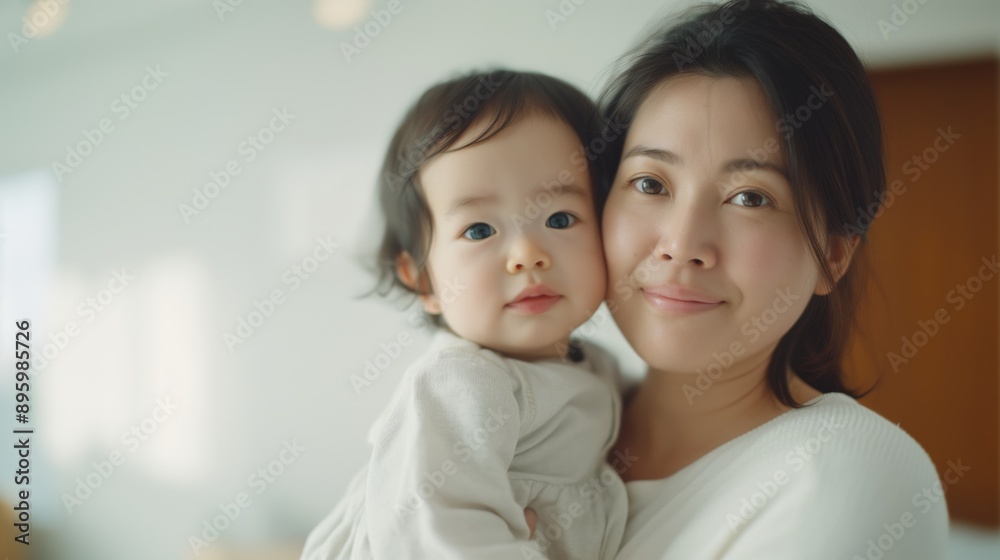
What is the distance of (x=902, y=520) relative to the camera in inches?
35.6

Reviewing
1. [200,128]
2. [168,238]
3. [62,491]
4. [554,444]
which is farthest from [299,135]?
[554,444]

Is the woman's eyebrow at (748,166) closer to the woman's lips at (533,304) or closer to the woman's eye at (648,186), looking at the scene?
the woman's eye at (648,186)

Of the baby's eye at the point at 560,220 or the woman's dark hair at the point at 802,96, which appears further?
the baby's eye at the point at 560,220

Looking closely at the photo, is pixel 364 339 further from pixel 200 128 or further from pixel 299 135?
pixel 200 128

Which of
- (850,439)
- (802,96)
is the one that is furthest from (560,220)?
(850,439)

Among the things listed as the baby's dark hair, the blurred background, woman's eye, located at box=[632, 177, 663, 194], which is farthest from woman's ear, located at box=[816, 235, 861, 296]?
the blurred background

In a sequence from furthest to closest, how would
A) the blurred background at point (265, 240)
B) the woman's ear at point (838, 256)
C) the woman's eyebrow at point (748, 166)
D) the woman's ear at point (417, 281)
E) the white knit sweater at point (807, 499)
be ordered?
the blurred background at point (265, 240), the woman's ear at point (417, 281), the woman's ear at point (838, 256), the woman's eyebrow at point (748, 166), the white knit sweater at point (807, 499)

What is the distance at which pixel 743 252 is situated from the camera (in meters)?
1.06

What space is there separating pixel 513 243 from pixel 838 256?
0.54 metres

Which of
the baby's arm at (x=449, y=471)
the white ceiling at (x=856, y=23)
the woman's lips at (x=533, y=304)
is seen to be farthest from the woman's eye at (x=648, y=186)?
the white ceiling at (x=856, y=23)

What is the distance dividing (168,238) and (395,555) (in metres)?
2.94

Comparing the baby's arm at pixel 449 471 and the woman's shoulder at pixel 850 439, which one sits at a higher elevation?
the baby's arm at pixel 449 471

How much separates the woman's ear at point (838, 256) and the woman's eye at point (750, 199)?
152 millimetres

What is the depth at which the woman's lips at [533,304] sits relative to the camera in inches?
44.4
